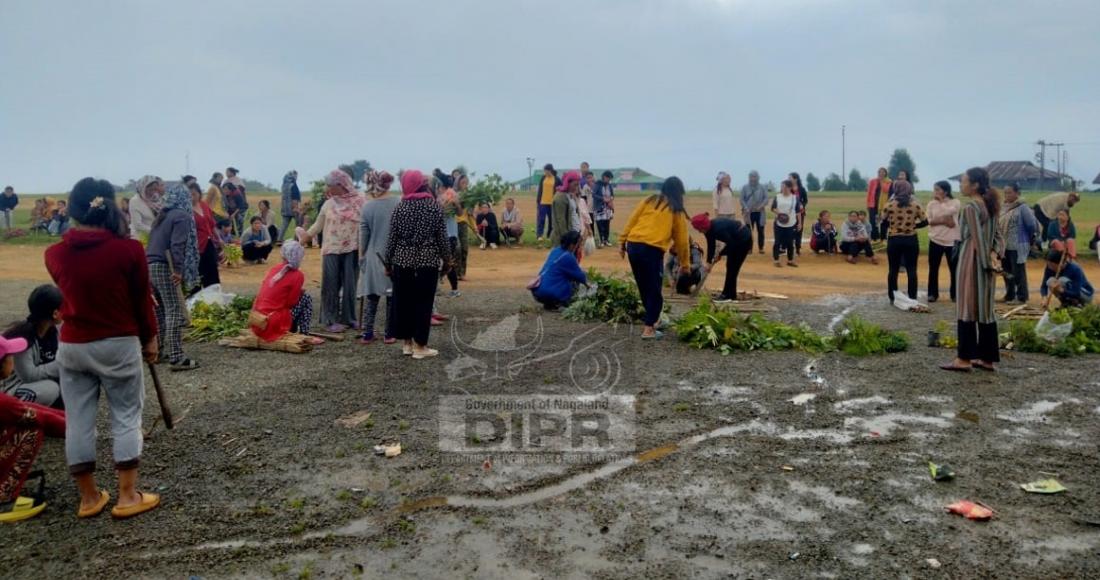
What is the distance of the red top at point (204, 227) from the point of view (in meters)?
10.0

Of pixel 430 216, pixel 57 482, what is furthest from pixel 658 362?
pixel 57 482

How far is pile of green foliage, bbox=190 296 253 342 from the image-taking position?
32.7 ft

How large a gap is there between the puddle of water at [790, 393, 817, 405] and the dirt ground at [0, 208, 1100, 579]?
0.04 meters

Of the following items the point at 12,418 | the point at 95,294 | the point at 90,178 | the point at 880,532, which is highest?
the point at 90,178

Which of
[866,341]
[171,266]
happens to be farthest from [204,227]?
[866,341]

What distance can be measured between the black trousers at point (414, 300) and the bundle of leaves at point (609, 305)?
2795 millimetres

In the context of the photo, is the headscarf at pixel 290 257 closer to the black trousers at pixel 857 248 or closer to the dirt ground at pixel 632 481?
the dirt ground at pixel 632 481

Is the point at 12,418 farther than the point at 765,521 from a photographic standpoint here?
Yes

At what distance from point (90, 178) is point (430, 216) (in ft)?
12.2

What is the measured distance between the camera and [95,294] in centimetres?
476

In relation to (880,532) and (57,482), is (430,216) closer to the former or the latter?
(57,482)

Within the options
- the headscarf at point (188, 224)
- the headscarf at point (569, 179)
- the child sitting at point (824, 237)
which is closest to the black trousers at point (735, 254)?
the headscarf at point (569, 179)

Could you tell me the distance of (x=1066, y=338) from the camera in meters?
9.24

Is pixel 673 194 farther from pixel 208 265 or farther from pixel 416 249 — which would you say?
pixel 208 265
